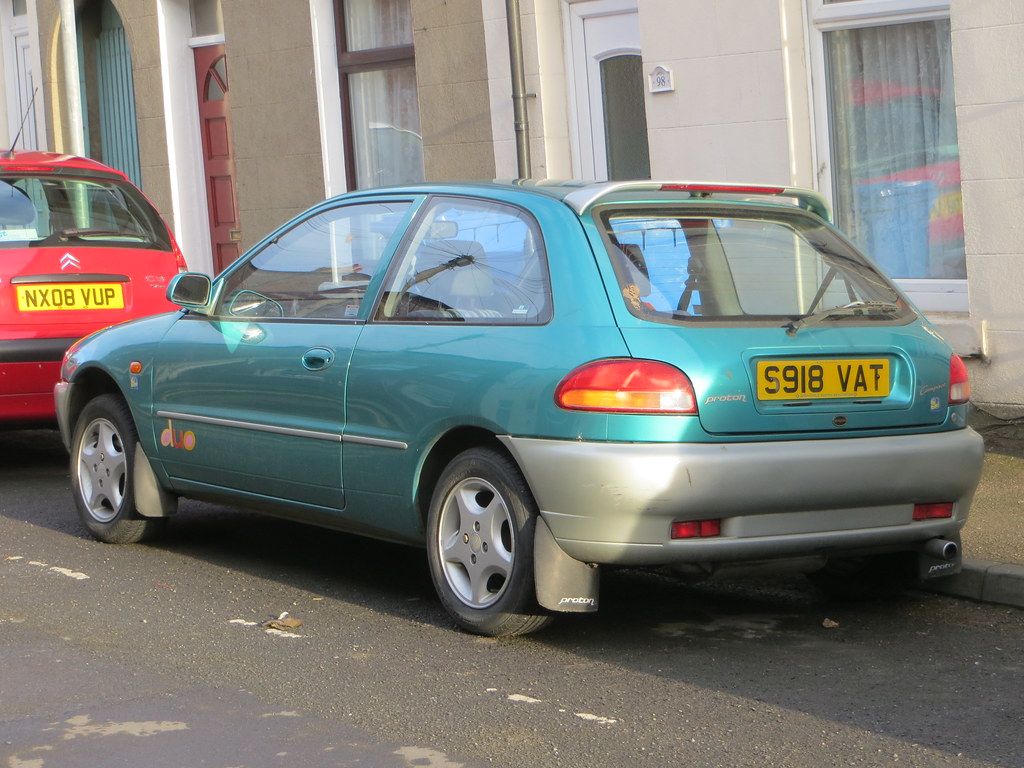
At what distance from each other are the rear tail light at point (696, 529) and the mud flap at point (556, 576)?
1.19ft

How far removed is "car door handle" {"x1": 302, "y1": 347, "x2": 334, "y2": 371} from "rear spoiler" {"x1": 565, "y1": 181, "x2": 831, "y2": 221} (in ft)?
3.74

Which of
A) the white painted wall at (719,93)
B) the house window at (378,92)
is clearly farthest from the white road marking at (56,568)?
the house window at (378,92)

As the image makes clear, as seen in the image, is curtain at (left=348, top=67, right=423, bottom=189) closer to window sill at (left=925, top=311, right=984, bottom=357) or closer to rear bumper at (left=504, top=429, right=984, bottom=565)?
window sill at (left=925, top=311, right=984, bottom=357)

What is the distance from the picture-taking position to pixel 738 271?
5.98 m

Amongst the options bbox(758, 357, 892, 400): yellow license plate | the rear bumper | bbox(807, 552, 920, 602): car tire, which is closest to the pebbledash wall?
bbox(807, 552, 920, 602): car tire

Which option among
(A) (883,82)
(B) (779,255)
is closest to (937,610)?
(B) (779,255)

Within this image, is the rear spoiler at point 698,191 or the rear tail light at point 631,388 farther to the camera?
the rear spoiler at point 698,191

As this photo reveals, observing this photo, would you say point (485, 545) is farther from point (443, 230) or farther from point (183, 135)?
point (183, 135)

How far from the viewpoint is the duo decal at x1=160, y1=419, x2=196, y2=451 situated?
7215 mm

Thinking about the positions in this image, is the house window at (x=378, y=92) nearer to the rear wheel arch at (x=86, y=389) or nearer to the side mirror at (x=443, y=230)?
the rear wheel arch at (x=86, y=389)

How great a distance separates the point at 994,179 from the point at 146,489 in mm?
4949

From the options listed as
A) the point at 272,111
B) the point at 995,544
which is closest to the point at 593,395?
the point at 995,544

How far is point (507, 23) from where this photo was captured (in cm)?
1256

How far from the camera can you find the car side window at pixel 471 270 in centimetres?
592
